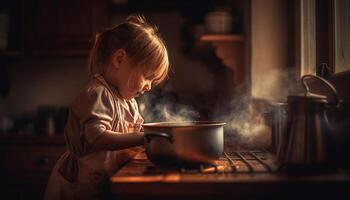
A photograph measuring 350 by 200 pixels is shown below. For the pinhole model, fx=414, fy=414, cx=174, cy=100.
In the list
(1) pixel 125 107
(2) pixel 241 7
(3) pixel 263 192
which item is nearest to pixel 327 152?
(3) pixel 263 192

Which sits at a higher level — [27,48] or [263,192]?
[27,48]

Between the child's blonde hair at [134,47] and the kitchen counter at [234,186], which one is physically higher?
the child's blonde hair at [134,47]

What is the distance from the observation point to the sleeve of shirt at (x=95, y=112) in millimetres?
1145

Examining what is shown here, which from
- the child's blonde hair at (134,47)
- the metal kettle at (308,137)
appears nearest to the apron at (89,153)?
the child's blonde hair at (134,47)

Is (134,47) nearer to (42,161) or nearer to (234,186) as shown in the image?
(234,186)

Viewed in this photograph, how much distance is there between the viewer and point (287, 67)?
6.95 feet

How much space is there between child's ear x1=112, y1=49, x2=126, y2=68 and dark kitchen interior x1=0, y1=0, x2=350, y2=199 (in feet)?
1.16

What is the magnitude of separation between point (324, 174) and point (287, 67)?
4.39ft

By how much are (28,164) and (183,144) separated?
6.40 feet

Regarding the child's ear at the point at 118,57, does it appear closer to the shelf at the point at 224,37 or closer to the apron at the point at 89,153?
the apron at the point at 89,153

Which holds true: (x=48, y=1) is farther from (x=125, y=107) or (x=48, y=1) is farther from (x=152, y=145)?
(x=152, y=145)

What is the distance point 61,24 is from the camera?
2.79 metres

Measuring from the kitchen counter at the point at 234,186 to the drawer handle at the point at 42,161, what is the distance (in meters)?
1.87

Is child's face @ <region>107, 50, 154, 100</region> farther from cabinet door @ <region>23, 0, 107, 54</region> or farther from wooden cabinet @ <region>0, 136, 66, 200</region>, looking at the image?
cabinet door @ <region>23, 0, 107, 54</region>
